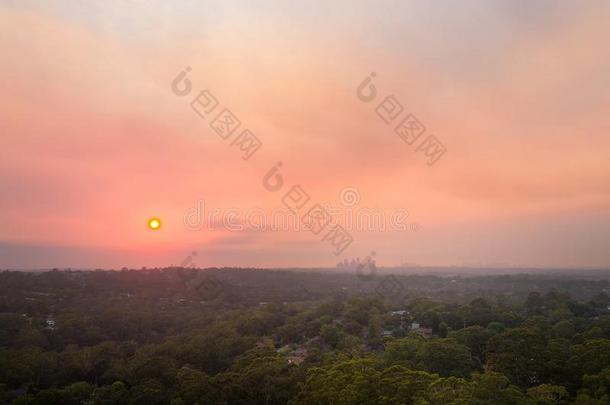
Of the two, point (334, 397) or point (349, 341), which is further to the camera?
point (349, 341)

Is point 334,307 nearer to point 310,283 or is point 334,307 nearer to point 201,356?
point 201,356

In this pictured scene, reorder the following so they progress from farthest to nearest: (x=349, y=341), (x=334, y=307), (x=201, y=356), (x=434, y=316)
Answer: (x=334, y=307) < (x=434, y=316) < (x=349, y=341) < (x=201, y=356)

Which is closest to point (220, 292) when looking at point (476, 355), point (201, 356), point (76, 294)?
point (76, 294)

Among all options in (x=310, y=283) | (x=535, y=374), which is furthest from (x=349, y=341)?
(x=310, y=283)

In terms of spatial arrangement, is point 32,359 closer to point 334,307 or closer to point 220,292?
point 334,307

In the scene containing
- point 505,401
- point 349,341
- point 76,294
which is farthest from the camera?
point 76,294

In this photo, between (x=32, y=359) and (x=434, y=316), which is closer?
(x=32, y=359)
